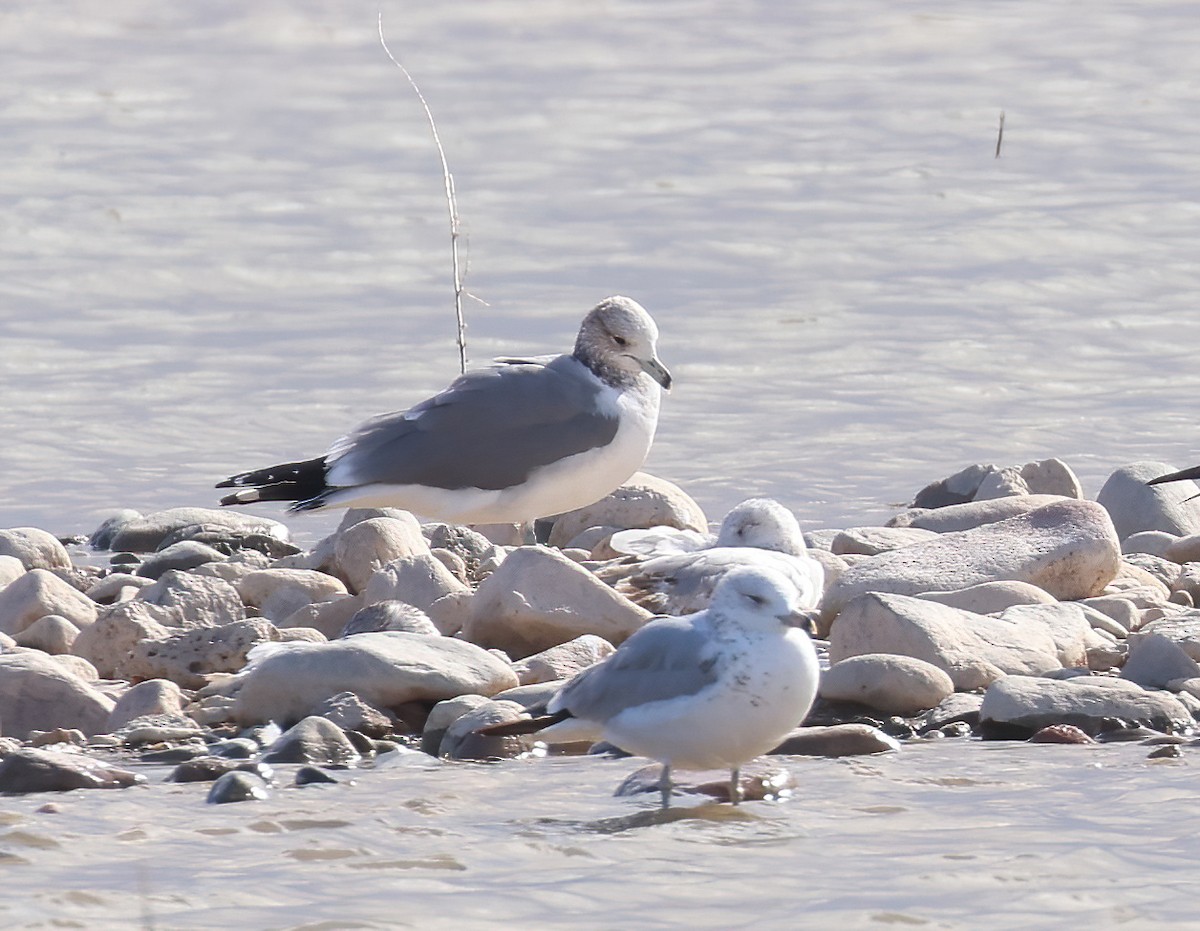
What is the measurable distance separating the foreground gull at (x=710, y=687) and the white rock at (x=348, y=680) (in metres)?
0.85

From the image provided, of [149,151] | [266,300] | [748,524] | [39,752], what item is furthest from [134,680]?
[149,151]

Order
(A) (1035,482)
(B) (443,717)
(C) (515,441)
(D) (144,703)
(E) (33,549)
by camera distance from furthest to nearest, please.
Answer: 1. (A) (1035,482)
2. (E) (33,549)
3. (C) (515,441)
4. (D) (144,703)
5. (B) (443,717)

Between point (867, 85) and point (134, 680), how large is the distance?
13651mm

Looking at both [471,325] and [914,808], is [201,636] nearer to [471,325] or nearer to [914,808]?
[914,808]

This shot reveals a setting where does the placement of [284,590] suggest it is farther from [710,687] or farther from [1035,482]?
[1035,482]

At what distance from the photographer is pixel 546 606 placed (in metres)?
6.89

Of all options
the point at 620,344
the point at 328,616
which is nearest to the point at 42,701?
the point at 328,616

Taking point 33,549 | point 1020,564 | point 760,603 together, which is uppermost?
point 760,603

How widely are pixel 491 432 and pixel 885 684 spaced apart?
7.73 feet

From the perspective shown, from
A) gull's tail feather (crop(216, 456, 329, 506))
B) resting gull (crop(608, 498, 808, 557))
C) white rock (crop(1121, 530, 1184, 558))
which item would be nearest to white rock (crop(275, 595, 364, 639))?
gull's tail feather (crop(216, 456, 329, 506))

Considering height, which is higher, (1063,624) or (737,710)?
(737,710)

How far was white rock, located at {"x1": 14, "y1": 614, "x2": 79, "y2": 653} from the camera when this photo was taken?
720 cm

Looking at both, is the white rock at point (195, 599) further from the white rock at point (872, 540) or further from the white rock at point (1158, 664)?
Answer: the white rock at point (1158, 664)

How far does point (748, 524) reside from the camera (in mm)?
7328
